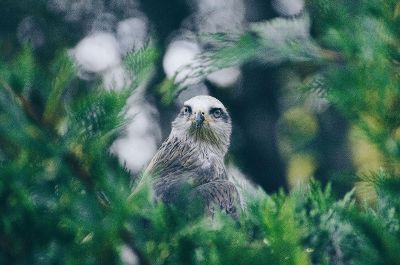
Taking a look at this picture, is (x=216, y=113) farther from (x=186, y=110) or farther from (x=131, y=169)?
(x=131, y=169)

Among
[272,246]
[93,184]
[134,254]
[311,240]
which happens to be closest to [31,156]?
[93,184]

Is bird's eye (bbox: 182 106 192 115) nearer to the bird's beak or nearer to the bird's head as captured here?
the bird's head

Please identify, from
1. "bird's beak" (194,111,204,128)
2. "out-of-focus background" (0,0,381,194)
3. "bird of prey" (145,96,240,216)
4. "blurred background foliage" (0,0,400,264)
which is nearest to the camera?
"blurred background foliage" (0,0,400,264)

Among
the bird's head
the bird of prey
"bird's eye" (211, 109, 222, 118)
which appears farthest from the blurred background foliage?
"bird's eye" (211, 109, 222, 118)

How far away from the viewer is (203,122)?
5.83 metres

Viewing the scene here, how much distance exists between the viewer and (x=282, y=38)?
2115 millimetres

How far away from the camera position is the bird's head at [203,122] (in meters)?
5.77

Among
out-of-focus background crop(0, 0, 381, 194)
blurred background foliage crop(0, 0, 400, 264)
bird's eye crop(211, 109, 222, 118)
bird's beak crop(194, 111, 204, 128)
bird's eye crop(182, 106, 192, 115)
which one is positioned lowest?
out-of-focus background crop(0, 0, 381, 194)

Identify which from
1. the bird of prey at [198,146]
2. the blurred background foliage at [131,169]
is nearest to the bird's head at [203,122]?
the bird of prey at [198,146]

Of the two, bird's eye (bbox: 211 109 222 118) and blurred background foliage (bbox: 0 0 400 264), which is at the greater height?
blurred background foliage (bbox: 0 0 400 264)

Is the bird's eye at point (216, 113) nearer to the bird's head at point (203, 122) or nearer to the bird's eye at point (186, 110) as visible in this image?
the bird's head at point (203, 122)

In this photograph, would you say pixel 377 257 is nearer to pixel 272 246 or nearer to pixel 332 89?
pixel 272 246

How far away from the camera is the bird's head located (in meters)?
5.77

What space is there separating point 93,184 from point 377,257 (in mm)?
539
